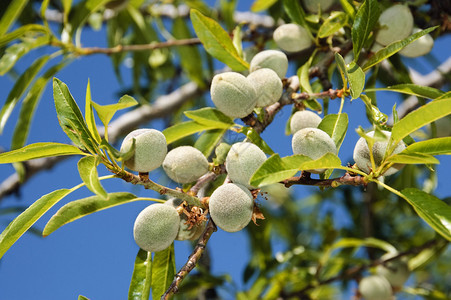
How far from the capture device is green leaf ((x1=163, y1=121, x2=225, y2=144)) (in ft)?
3.38

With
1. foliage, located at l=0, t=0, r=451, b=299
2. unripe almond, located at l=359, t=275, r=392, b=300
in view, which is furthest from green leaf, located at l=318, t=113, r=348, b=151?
unripe almond, located at l=359, t=275, r=392, b=300

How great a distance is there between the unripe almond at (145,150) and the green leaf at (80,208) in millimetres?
113

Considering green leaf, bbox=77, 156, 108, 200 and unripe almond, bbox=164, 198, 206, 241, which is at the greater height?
green leaf, bbox=77, 156, 108, 200

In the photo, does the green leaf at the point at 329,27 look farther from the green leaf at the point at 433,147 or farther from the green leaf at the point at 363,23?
the green leaf at the point at 433,147

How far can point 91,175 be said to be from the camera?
753mm

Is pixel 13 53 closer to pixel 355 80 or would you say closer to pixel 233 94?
pixel 233 94

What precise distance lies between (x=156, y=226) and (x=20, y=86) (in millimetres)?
916

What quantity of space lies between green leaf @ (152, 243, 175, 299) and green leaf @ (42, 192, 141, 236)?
0.14 meters

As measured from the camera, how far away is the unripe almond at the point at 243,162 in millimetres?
840

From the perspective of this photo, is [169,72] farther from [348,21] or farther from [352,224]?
[348,21]

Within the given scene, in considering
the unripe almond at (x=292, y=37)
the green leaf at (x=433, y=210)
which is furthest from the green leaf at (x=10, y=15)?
the green leaf at (x=433, y=210)

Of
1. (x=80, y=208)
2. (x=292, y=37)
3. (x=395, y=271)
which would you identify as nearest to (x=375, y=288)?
(x=395, y=271)

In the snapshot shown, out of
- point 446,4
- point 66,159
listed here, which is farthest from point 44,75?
point 446,4

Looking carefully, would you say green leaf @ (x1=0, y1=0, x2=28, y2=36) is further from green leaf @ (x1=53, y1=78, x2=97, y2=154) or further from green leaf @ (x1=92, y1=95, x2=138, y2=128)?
green leaf @ (x1=92, y1=95, x2=138, y2=128)
